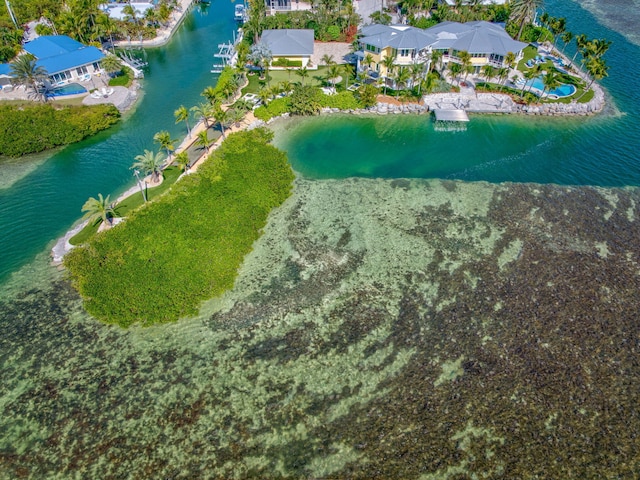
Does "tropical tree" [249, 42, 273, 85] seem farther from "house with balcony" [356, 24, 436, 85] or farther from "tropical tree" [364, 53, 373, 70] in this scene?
"tropical tree" [364, 53, 373, 70]

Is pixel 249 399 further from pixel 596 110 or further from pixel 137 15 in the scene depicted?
pixel 137 15

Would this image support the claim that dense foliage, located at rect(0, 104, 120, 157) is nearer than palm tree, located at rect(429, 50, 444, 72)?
Yes

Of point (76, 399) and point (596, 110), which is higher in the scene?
point (596, 110)

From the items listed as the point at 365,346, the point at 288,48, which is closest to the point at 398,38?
the point at 288,48

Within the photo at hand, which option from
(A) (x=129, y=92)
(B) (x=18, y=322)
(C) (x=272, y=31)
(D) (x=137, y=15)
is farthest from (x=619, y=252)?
(D) (x=137, y=15)

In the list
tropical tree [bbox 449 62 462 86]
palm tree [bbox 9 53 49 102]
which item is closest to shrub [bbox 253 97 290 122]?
tropical tree [bbox 449 62 462 86]

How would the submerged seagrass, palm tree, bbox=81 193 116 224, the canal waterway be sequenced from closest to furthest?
1. the submerged seagrass
2. palm tree, bbox=81 193 116 224
3. the canal waterway
